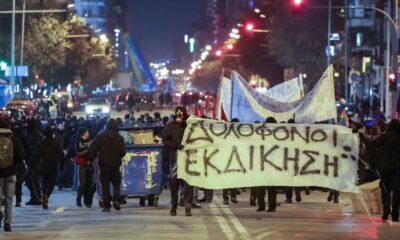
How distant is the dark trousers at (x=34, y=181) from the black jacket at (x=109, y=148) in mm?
2283

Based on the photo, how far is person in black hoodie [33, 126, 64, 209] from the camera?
60.6 feet

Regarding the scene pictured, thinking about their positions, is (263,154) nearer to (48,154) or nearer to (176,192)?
(176,192)

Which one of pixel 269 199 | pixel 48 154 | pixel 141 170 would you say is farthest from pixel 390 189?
pixel 48 154

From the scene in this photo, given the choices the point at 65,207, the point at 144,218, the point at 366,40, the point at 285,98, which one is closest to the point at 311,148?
the point at 144,218

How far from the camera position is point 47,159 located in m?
18.5

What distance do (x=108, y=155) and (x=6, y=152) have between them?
319cm

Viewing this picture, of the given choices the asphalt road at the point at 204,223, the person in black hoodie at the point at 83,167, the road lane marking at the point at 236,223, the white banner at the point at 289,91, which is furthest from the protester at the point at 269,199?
the white banner at the point at 289,91

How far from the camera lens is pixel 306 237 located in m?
13.6

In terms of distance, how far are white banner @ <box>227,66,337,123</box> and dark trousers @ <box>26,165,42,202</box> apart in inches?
233

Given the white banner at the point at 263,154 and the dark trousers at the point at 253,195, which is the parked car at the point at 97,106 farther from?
the white banner at the point at 263,154

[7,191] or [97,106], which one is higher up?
[97,106]

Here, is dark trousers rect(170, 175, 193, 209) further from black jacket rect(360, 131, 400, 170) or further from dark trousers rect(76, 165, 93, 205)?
dark trousers rect(76, 165, 93, 205)

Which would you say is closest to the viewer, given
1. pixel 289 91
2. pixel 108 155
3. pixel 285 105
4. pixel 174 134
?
pixel 174 134

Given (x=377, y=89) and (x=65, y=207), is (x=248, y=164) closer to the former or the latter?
(x=65, y=207)
